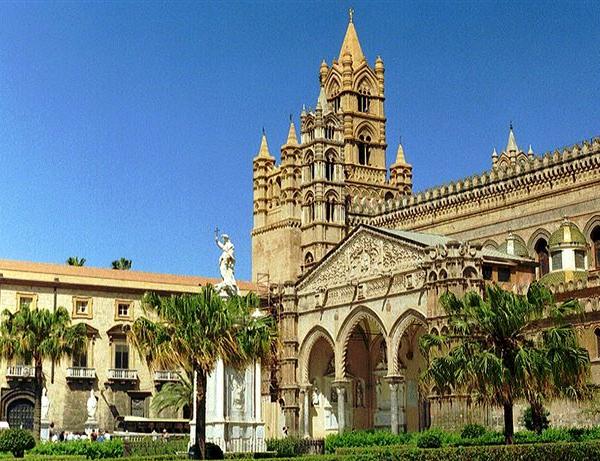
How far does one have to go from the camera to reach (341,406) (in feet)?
206

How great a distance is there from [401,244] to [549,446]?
93.9 ft

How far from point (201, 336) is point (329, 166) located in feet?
141

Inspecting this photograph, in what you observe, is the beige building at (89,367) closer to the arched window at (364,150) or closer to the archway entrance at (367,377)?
the archway entrance at (367,377)

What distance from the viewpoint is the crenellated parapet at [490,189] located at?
189ft

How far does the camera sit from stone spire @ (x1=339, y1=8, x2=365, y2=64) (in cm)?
8454

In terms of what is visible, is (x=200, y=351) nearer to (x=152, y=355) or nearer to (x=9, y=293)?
(x=152, y=355)

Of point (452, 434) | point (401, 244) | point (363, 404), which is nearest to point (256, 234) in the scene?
point (363, 404)

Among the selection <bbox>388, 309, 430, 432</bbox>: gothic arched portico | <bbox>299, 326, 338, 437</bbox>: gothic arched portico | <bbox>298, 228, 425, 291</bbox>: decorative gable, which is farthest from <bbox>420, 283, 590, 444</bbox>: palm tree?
<bbox>299, 326, 338, 437</bbox>: gothic arched portico

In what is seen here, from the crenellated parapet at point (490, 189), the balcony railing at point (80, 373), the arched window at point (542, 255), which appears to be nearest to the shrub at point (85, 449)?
the balcony railing at point (80, 373)

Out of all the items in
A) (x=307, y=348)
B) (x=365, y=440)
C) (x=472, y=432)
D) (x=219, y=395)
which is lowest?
(x=365, y=440)

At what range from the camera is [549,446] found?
99.2 feet

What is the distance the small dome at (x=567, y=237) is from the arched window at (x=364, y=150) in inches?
1074

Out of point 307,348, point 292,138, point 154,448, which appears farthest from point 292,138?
point 154,448

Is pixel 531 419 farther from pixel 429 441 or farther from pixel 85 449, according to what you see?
pixel 85 449
